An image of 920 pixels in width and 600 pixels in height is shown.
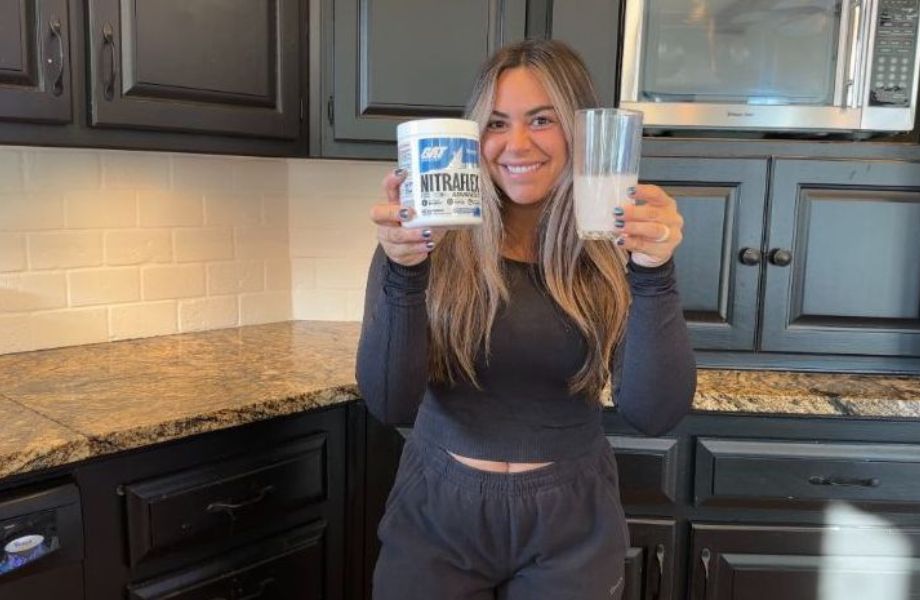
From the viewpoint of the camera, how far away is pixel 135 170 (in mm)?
1975

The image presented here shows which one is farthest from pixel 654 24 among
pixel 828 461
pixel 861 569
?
pixel 861 569

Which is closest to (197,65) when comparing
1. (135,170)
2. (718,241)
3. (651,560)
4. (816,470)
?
(135,170)

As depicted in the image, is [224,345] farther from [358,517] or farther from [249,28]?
[249,28]

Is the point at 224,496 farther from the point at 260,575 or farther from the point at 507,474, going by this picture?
the point at 507,474

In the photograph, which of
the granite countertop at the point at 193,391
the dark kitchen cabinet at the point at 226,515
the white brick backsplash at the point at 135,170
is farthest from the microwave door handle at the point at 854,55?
the white brick backsplash at the point at 135,170

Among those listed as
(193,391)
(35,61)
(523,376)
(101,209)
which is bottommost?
(193,391)

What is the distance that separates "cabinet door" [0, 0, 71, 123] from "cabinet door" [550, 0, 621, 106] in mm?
1009

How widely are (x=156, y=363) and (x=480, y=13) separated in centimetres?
109

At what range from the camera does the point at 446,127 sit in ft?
2.86

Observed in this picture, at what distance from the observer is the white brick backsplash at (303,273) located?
92.2 inches

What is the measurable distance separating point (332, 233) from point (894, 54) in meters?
1.48

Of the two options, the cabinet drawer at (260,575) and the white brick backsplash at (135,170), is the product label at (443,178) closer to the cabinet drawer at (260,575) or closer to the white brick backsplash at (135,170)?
the cabinet drawer at (260,575)

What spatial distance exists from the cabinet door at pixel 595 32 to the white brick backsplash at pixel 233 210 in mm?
980

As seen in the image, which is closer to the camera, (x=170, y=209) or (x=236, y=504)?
(x=236, y=504)
